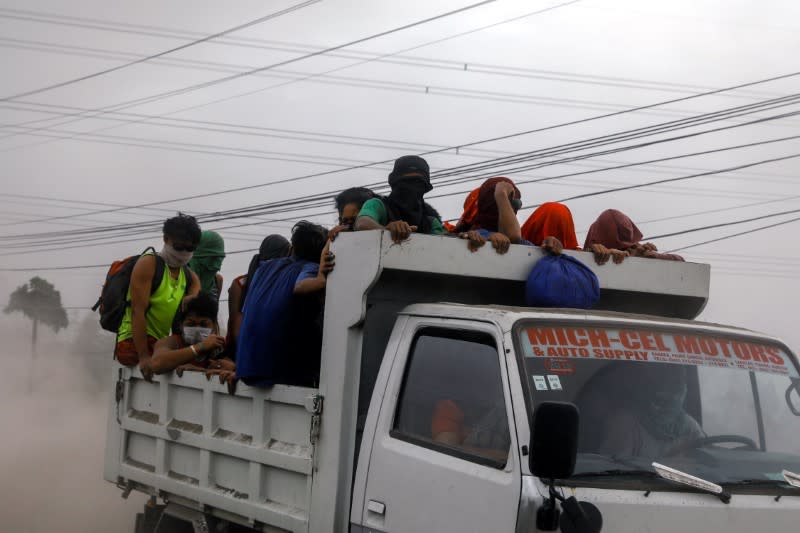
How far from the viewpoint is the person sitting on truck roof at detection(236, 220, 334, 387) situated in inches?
209

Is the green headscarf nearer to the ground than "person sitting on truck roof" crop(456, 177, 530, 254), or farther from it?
nearer to the ground

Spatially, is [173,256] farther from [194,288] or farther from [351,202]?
[351,202]

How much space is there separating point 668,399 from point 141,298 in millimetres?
4074

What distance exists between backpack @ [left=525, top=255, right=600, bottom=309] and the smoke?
213 inches

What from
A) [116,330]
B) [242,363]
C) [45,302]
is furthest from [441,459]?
[45,302]

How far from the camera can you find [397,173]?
18.8ft

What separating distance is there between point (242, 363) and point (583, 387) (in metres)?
2.03

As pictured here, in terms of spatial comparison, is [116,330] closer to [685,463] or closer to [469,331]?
[469,331]

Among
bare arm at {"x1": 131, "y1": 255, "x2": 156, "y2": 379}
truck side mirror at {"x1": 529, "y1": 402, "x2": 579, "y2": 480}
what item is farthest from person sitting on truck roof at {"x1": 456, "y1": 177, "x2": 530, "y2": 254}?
bare arm at {"x1": 131, "y1": 255, "x2": 156, "y2": 379}

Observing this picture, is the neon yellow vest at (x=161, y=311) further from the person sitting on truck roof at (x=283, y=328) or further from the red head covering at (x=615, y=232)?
the red head covering at (x=615, y=232)

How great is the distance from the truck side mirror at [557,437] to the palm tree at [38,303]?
165 ft

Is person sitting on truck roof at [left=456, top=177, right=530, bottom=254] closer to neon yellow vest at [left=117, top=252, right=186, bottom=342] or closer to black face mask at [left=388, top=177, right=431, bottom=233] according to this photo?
black face mask at [left=388, top=177, right=431, bottom=233]

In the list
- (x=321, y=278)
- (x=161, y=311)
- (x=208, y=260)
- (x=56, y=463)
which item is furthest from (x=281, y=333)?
(x=56, y=463)

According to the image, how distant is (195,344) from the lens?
6715 mm
